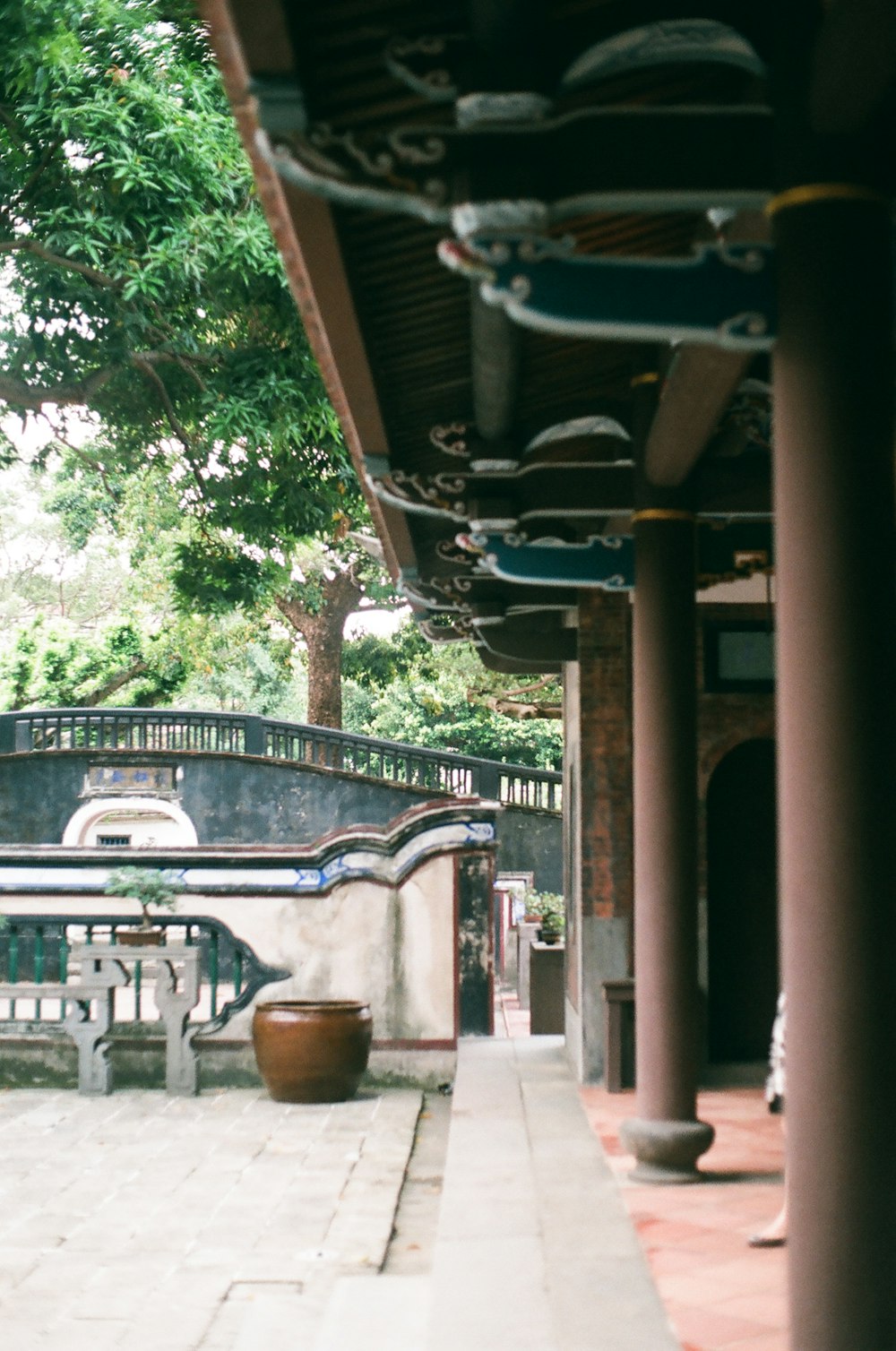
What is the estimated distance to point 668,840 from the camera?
597 cm

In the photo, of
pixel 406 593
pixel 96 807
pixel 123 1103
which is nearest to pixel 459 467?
pixel 406 593

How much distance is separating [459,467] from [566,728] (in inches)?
176

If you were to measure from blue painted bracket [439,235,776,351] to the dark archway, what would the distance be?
5866 millimetres

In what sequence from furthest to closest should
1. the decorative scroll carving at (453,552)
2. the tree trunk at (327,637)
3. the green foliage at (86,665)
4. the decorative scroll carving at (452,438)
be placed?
1. the green foliage at (86,665)
2. the tree trunk at (327,637)
3. the decorative scroll carving at (453,552)
4. the decorative scroll carving at (452,438)

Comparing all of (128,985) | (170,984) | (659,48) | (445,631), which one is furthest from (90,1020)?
(659,48)

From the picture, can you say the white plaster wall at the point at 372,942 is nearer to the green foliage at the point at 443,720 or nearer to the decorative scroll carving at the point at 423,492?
the decorative scroll carving at the point at 423,492

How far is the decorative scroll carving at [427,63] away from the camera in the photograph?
3.15 metres

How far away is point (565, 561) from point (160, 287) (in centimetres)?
804

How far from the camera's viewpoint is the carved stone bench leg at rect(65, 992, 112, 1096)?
400 inches

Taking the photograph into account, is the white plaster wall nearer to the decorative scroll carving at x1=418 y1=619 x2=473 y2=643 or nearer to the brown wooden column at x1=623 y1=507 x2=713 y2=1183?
the decorative scroll carving at x1=418 y1=619 x2=473 y2=643

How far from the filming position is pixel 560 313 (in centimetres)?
336

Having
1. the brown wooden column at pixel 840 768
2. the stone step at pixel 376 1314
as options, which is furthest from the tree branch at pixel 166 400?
the brown wooden column at pixel 840 768

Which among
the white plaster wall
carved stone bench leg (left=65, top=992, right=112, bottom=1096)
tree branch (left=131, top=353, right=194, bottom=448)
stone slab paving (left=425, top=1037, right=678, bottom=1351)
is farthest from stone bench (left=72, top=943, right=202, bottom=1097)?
tree branch (left=131, top=353, right=194, bottom=448)

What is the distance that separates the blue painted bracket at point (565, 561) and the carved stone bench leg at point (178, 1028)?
4.53m
